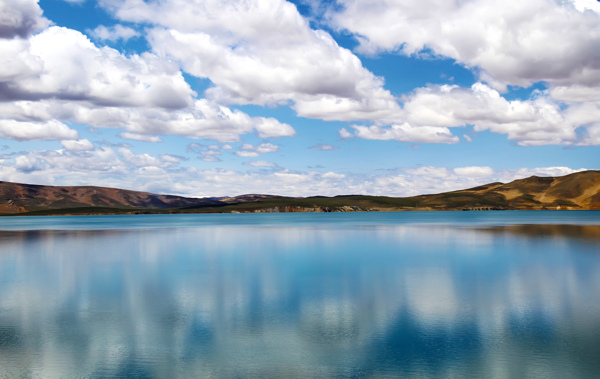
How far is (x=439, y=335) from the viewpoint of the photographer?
2159 centimetres

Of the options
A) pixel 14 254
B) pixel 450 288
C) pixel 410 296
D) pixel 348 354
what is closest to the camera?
pixel 348 354

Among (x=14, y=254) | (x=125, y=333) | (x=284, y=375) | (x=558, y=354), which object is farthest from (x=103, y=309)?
(x=14, y=254)

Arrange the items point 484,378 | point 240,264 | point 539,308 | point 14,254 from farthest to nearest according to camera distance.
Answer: point 14,254, point 240,264, point 539,308, point 484,378

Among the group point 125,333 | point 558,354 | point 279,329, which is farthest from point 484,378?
point 125,333

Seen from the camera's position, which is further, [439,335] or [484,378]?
[439,335]

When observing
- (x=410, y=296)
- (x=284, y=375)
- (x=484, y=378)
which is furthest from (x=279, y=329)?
(x=410, y=296)

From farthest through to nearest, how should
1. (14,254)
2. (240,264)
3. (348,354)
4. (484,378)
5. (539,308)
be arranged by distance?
(14,254) < (240,264) < (539,308) < (348,354) < (484,378)

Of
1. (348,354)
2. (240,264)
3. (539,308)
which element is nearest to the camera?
(348,354)

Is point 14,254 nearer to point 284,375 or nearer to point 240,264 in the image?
point 240,264

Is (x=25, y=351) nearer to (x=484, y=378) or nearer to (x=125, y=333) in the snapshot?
(x=125, y=333)

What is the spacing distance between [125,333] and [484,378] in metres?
16.0

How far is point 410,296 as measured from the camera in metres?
31.3

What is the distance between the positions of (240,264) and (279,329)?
2903 cm

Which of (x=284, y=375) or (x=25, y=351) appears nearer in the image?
(x=284, y=375)
